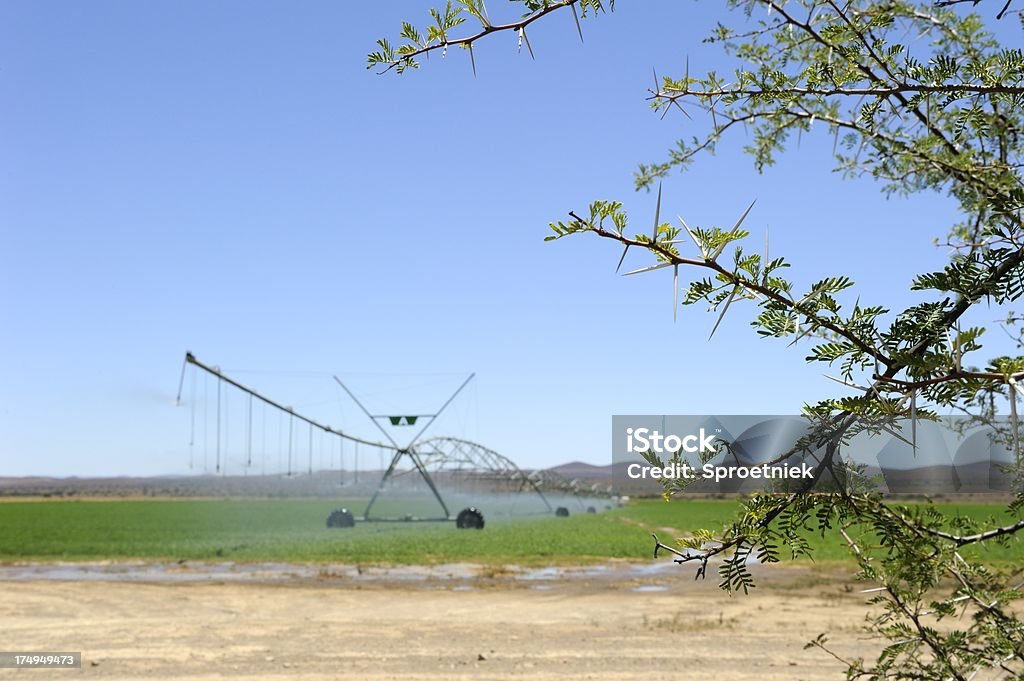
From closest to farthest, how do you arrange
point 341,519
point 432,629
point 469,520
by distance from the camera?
point 432,629 < point 469,520 < point 341,519

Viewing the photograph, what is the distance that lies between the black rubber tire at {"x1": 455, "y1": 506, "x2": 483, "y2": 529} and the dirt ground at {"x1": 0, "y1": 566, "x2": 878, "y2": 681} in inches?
1281

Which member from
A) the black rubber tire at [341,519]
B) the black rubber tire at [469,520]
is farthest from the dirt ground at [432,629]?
the black rubber tire at [341,519]

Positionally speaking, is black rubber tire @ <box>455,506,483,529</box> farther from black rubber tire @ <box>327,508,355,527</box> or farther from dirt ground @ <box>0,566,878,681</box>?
dirt ground @ <box>0,566,878,681</box>

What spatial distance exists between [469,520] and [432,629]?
4163 cm

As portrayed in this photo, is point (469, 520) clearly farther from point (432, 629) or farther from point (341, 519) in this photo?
point (432, 629)

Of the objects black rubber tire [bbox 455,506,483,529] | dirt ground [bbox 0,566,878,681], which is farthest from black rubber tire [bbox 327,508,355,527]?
dirt ground [bbox 0,566,878,681]

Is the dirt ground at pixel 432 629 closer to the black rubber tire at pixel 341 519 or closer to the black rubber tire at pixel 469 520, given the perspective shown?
the black rubber tire at pixel 469 520

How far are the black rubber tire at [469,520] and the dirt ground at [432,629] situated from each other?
107ft

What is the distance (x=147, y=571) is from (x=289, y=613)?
11.8 metres

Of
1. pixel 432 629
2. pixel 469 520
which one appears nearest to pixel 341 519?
pixel 469 520

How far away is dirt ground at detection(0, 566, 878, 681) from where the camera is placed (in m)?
11.9

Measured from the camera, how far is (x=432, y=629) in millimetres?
14875

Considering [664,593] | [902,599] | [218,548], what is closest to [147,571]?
[218,548]

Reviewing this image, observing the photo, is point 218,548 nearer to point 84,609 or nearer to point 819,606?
point 84,609
